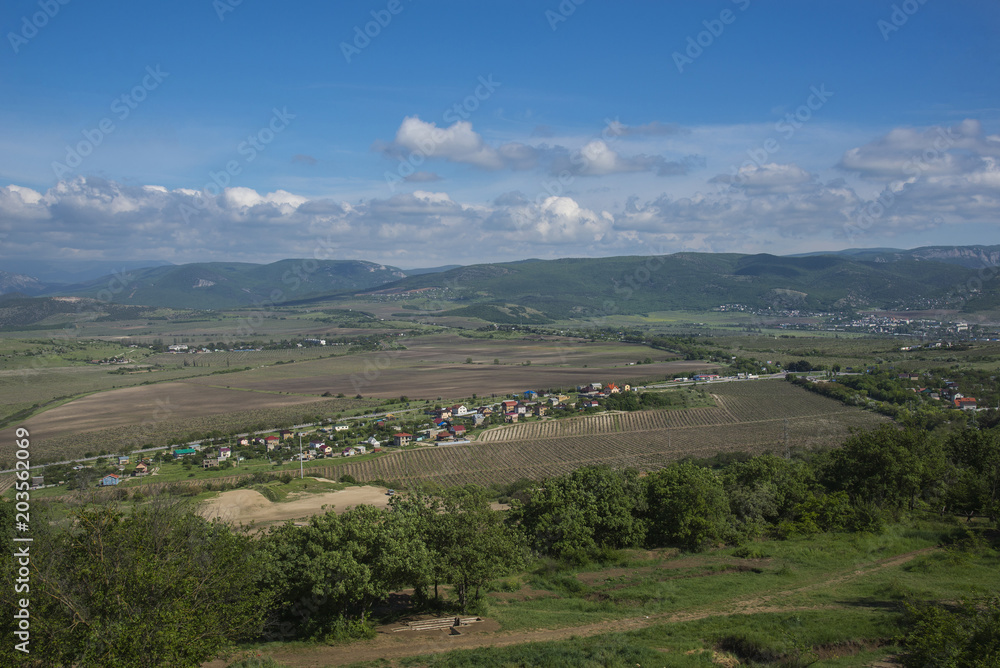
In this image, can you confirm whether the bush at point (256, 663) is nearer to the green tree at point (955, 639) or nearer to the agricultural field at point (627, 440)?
the green tree at point (955, 639)

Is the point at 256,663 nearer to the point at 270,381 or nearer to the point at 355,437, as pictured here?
the point at 355,437

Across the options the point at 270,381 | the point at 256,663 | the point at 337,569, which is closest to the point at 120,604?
the point at 256,663

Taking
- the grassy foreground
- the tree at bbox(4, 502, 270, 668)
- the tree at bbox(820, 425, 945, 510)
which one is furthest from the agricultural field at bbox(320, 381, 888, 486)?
the tree at bbox(4, 502, 270, 668)

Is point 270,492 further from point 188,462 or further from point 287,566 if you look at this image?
point 287,566

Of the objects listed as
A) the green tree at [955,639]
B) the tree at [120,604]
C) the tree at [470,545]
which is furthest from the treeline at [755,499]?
the tree at [120,604]

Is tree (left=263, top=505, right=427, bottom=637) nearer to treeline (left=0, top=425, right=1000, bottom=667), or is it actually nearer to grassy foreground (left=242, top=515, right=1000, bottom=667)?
treeline (left=0, top=425, right=1000, bottom=667)
